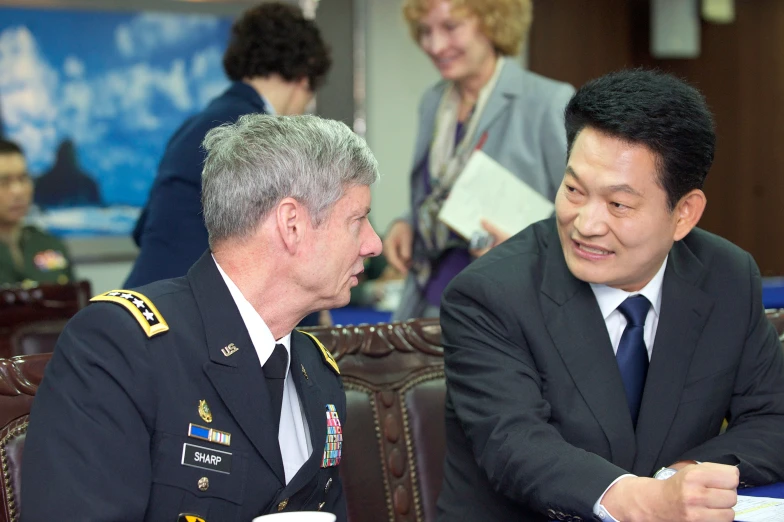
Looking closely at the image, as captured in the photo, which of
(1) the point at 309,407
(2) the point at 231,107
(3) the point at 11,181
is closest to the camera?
(1) the point at 309,407

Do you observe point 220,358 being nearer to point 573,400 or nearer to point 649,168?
point 573,400

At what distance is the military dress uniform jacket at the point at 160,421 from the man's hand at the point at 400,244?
1.63 m

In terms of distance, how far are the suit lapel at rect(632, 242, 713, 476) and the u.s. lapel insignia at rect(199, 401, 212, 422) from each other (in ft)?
2.87

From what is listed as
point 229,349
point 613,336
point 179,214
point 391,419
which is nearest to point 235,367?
point 229,349

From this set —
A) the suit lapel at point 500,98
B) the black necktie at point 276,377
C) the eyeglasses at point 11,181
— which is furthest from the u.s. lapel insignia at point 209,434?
the eyeglasses at point 11,181

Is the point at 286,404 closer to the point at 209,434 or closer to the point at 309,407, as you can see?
the point at 309,407

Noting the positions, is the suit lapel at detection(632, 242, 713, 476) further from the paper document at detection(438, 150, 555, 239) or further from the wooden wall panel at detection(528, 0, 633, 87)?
the wooden wall panel at detection(528, 0, 633, 87)

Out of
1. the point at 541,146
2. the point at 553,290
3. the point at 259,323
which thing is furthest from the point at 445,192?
the point at 259,323

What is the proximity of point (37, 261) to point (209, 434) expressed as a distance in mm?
3491

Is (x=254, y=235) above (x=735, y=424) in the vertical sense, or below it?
above

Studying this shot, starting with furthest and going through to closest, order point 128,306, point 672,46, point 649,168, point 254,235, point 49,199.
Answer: point 672,46
point 49,199
point 649,168
point 254,235
point 128,306

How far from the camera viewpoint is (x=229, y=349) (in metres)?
1.69

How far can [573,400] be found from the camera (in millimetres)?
1997

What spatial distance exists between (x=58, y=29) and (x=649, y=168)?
4.97 metres
